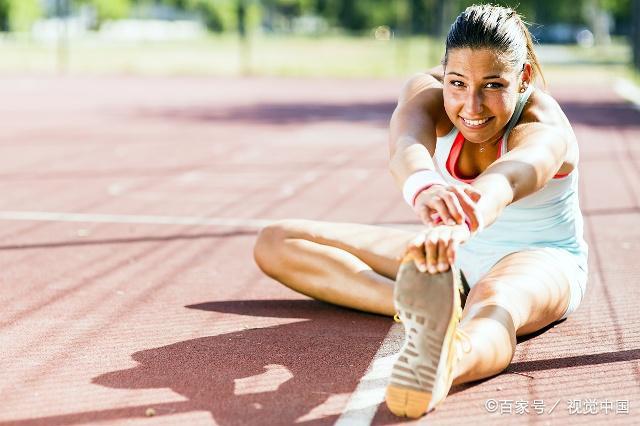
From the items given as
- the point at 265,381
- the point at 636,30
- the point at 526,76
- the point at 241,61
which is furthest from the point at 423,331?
the point at 241,61

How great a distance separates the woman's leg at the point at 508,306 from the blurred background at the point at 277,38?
1145mm

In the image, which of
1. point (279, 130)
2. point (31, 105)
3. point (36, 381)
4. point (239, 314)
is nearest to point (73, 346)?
point (36, 381)

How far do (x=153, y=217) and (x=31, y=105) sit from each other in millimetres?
12171

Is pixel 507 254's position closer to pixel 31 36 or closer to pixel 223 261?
pixel 223 261

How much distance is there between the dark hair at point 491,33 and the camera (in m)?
3.73

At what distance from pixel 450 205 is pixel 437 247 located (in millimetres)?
173

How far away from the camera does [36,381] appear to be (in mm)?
3830

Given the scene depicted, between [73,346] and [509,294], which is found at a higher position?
[509,294]

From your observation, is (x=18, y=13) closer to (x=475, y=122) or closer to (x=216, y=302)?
(x=216, y=302)

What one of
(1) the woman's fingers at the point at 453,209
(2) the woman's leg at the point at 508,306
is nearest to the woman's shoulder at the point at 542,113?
(2) the woman's leg at the point at 508,306

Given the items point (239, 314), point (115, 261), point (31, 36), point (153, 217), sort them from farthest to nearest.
→ point (31, 36) < point (153, 217) < point (115, 261) < point (239, 314)

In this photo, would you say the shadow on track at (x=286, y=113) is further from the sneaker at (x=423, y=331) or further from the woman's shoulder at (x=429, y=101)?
the sneaker at (x=423, y=331)

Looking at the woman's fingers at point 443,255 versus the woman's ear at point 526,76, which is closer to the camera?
the woman's fingers at point 443,255

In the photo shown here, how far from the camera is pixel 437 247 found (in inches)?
124
